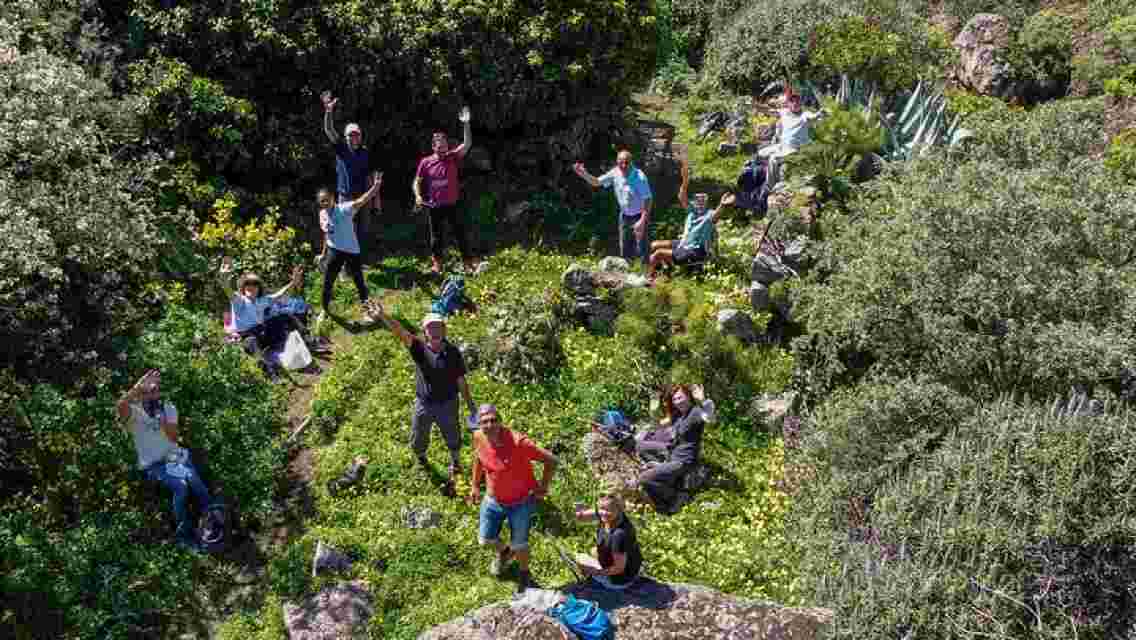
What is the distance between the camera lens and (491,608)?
7.20 m

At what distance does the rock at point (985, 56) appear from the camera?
1650 cm

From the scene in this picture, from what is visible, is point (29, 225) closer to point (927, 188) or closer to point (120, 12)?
point (120, 12)

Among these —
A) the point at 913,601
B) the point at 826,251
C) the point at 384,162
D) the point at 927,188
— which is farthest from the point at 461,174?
the point at 913,601

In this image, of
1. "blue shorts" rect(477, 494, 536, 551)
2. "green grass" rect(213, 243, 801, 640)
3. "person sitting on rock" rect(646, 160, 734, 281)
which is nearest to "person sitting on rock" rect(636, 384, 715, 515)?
"green grass" rect(213, 243, 801, 640)

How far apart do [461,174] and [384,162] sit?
1178 millimetres

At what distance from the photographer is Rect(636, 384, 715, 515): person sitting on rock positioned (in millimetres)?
9273

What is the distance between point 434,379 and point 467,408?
140cm

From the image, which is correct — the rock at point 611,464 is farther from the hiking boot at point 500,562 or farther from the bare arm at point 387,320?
the bare arm at point 387,320

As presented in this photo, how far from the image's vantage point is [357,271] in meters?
A: 11.3

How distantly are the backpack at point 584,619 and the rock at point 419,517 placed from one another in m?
2.19

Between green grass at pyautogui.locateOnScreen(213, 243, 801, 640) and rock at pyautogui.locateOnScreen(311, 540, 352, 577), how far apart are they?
89 mm

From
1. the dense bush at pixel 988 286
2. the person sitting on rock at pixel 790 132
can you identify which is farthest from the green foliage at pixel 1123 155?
the person sitting on rock at pixel 790 132

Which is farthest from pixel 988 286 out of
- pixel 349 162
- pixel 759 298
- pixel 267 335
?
pixel 267 335

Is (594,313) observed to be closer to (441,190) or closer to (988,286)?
(441,190)
